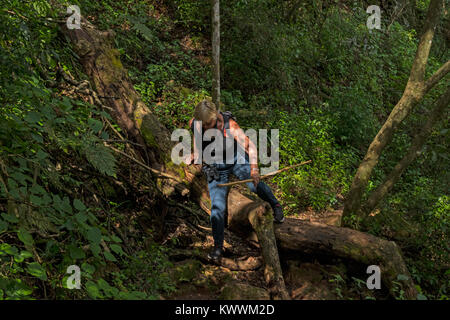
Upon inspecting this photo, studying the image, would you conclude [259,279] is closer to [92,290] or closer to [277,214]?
[277,214]

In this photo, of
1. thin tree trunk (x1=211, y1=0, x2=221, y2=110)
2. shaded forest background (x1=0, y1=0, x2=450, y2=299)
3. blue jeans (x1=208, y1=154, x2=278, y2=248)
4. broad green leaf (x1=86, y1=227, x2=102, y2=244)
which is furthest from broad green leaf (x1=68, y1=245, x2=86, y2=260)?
thin tree trunk (x1=211, y1=0, x2=221, y2=110)

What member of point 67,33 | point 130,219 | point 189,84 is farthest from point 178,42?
point 130,219

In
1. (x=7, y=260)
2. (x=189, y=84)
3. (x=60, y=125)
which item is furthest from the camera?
(x=189, y=84)

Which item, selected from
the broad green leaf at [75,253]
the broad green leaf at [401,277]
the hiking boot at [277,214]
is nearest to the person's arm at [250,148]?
the hiking boot at [277,214]

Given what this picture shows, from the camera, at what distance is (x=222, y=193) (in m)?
5.03

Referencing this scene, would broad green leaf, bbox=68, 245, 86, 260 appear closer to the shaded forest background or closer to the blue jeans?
the shaded forest background

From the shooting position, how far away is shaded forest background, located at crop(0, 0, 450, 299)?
378 centimetres

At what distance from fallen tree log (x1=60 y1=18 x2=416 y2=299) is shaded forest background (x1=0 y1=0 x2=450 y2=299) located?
0.29m

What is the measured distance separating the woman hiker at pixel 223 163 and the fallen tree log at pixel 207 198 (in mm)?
293

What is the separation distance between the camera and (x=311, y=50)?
1158 centimetres

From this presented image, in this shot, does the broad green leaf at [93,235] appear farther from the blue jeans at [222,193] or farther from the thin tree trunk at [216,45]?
the thin tree trunk at [216,45]

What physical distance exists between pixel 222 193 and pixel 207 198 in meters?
0.59
